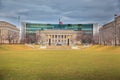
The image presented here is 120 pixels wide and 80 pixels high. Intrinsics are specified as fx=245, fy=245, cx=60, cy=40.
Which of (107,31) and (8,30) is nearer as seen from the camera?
(107,31)

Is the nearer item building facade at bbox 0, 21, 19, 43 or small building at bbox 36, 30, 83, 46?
building facade at bbox 0, 21, 19, 43

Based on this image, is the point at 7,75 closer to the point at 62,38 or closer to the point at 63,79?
the point at 63,79

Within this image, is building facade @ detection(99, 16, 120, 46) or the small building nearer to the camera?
building facade @ detection(99, 16, 120, 46)

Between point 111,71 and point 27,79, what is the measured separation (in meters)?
0.79

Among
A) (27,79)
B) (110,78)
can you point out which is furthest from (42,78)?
(110,78)

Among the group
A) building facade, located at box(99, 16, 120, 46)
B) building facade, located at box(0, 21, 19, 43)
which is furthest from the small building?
building facade, located at box(99, 16, 120, 46)

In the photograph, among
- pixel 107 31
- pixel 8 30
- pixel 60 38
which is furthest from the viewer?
pixel 60 38

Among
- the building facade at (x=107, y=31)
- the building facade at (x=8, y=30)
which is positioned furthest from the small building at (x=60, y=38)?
the building facade at (x=107, y=31)

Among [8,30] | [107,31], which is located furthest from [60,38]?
[107,31]

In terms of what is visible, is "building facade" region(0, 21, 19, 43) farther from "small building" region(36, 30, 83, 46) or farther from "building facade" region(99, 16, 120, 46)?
"small building" region(36, 30, 83, 46)

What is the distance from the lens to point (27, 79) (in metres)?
2.32

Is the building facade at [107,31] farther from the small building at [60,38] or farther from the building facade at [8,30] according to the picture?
the small building at [60,38]

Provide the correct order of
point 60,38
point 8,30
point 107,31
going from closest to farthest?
1. point 107,31
2. point 8,30
3. point 60,38

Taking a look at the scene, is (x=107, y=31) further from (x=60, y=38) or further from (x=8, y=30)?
(x=60, y=38)
